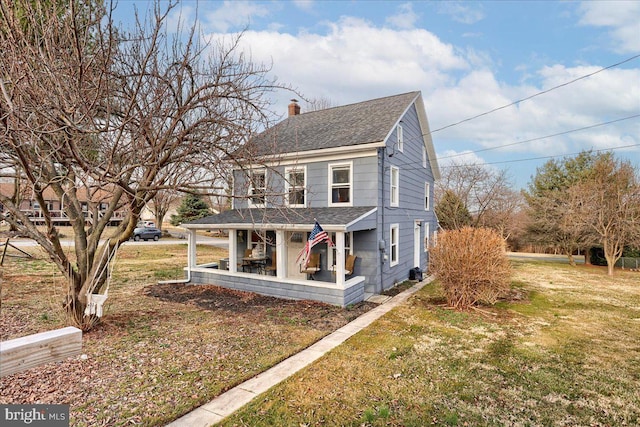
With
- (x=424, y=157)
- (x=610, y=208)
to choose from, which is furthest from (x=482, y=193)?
(x=424, y=157)

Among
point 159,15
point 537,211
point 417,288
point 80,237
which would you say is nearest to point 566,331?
point 417,288

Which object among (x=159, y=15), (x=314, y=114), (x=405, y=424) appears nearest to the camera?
(x=405, y=424)

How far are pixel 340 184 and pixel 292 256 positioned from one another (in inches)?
129

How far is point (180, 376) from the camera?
16.3 ft

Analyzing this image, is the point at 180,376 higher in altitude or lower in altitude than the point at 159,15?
lower

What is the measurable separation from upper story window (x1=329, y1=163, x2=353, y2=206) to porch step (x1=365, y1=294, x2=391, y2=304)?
128 inches

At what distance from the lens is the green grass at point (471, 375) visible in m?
4.09

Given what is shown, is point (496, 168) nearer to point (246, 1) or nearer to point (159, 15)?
point (246, 1)

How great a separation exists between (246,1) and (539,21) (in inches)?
378

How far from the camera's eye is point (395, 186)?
12.4 m

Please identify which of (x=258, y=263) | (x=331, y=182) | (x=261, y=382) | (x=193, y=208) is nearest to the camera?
(x=261, y=382)

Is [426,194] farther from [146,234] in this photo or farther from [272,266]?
[146,234]

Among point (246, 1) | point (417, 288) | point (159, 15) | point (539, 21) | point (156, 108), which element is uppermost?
point (539, 21)

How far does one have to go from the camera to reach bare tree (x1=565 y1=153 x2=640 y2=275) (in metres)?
16.5
